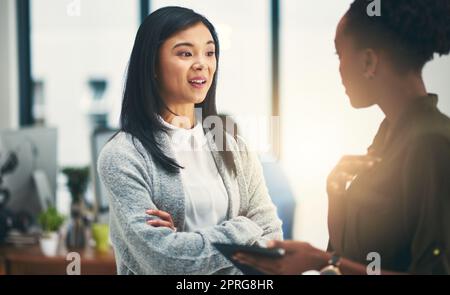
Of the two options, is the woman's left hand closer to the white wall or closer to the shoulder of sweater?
the shoulder of sweater

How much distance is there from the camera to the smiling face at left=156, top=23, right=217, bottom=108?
1146mm

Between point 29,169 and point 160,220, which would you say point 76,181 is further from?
point 160,220

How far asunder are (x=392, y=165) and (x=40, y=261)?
150 centimetres

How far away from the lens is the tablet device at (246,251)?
1130mm

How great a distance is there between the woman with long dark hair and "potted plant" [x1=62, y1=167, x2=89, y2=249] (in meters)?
1.24

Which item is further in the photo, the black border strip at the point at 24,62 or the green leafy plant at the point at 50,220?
the black border strip at the point at 24,62

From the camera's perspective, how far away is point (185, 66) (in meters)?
1.15

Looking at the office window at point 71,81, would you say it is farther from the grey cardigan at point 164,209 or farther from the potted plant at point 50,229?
Result: the grey cardigan at point 164,209

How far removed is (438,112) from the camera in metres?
1.13

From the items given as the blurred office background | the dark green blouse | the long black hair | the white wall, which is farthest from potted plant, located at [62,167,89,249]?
the dark green blouse

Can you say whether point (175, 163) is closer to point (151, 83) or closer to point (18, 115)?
point (151, 83)

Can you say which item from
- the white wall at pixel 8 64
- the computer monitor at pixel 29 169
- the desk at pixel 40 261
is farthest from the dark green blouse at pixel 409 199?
the white wall at pixel 8 64

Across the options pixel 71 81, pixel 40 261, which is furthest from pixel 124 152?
pixel 71 81

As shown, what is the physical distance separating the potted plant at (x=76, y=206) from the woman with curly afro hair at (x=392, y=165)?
132 cm
